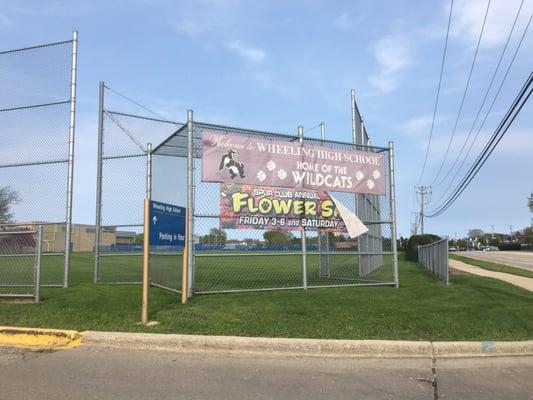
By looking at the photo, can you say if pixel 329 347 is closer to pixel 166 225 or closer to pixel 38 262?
pixel 166 225

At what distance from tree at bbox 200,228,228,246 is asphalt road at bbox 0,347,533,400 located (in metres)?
3.62

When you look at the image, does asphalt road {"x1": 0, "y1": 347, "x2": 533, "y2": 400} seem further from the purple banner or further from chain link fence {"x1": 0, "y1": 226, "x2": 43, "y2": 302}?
the purple banner

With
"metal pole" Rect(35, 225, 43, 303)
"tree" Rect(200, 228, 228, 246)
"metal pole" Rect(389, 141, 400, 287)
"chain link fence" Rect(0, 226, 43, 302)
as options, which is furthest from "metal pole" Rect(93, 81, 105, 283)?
"metal pole" Rect(389, 141, 400, 287)

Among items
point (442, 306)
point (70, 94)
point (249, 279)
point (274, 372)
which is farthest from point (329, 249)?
point (274, 372)

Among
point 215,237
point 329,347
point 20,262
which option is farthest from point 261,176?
point 20,262

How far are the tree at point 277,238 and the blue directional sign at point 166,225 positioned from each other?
2104 mm

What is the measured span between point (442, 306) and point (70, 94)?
341 inches

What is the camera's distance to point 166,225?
8391 mm

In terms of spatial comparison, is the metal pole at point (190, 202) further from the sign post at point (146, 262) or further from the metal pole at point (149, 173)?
the metal pole at point (149, 173)

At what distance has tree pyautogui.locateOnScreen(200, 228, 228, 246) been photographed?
9977mm

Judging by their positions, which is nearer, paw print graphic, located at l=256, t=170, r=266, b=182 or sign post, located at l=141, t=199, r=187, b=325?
sign post, located at l=141, t=199, r=187, b=325

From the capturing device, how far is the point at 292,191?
10.9m

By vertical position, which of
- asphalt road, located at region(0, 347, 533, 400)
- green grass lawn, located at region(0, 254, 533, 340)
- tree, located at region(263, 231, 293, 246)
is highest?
tree, located at region(263, 231, 293, 246)

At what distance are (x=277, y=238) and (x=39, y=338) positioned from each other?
497 centimetres
